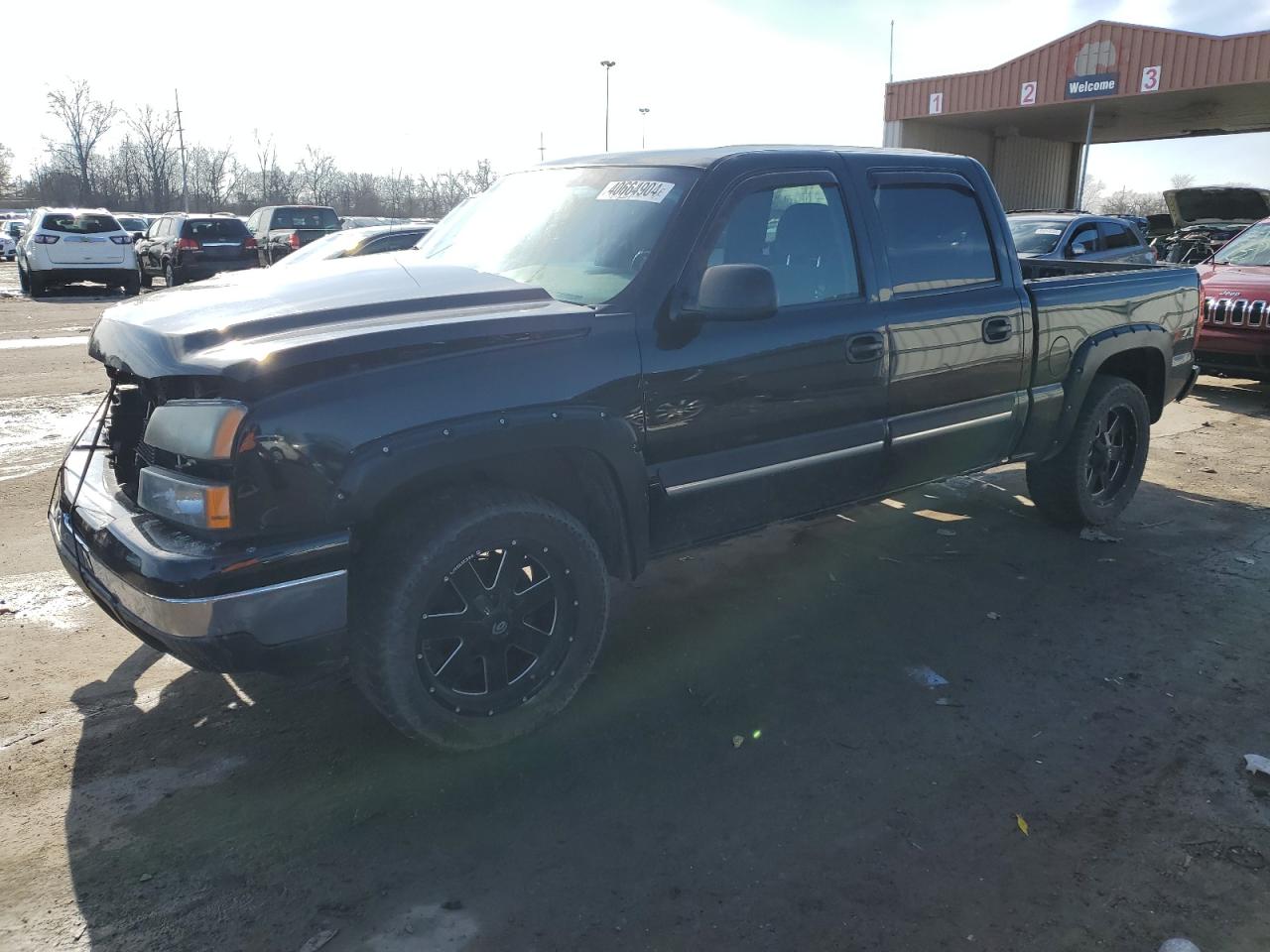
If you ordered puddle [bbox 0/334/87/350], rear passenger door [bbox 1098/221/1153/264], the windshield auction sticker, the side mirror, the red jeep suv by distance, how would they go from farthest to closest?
puddle [bbox 0/334/87/350] < rear passenger door [bbox 1098/221/1153/264] < the red jeep suv < the windshield auction sticker < the side mirror

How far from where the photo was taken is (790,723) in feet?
11.2

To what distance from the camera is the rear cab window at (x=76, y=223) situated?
1938cm

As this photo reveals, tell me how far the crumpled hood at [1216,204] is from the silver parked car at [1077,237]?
1020cm

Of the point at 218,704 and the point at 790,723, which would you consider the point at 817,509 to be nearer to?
the point at 790,723

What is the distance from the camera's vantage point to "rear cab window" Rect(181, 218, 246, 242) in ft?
64.1

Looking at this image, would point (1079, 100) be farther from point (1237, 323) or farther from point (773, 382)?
point (773, 382)

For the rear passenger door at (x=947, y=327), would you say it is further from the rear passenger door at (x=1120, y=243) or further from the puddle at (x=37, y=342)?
the puddle at (x=37, y=342)

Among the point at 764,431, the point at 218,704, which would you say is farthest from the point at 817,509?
the point at 218,704

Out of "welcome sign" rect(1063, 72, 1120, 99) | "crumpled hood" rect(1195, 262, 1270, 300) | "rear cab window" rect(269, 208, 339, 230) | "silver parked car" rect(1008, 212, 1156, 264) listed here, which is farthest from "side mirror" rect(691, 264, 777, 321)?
"welcome sign" rect(1063, 72, 1120, 99)

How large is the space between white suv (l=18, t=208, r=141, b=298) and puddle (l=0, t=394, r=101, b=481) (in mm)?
12940

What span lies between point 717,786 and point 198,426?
6.28ft

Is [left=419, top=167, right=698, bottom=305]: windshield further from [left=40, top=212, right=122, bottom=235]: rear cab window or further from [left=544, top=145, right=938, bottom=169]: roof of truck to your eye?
[left=40, top=212, right=122, bottom=235]: rear cab window

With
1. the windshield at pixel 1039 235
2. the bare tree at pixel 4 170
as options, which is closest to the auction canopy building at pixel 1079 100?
the windshield at pixel 1039 235

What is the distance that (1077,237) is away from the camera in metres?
11.0
